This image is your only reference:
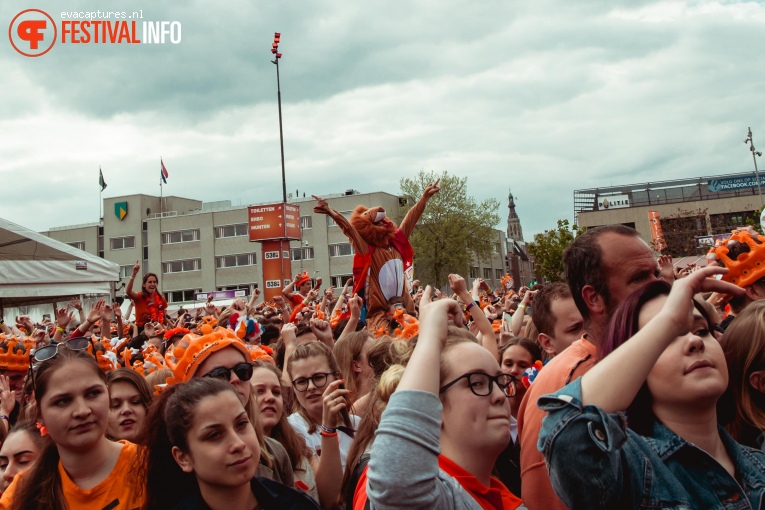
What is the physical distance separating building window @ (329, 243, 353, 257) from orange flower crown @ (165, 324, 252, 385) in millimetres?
54783

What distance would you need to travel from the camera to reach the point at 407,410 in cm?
165

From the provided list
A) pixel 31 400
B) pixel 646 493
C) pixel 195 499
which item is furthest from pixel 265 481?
pixel 31 400

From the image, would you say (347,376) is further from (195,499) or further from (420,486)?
(420,486)

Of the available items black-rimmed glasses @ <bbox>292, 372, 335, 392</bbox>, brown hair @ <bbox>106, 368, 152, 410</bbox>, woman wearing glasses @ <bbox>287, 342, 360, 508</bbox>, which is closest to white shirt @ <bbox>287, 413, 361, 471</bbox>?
woman wearing glasses @ <bbox>287, 342, 360, 508</bbox>

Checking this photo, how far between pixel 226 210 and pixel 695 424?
62.2 metres

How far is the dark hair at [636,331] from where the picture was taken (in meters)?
1.73

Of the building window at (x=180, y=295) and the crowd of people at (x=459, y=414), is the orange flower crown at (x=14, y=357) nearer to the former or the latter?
the crowd of people at (x=459, y=414)

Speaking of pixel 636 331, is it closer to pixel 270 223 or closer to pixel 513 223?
pixel 270 223

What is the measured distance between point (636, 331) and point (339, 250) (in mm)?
57095

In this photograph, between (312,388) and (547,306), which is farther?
(312,388)

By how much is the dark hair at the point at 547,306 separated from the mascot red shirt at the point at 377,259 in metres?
6.01

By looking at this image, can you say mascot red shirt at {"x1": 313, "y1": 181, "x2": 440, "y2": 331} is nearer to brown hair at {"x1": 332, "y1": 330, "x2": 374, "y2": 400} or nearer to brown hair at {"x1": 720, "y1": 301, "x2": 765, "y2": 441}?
brown hair at {"x1": 332, "y1": 330, "x2": 374, "y2": 400}

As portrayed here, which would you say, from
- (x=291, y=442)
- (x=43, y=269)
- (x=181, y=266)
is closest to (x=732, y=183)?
(x=181, y=266)

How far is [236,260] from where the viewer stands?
199 feet
